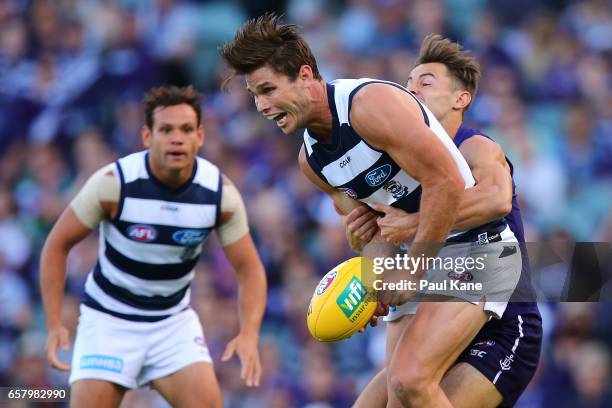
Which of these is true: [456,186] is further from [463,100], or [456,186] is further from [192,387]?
[192,387]

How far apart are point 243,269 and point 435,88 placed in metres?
1.93

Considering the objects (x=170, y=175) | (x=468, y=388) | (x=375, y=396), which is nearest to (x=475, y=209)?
(x=468, y=388)

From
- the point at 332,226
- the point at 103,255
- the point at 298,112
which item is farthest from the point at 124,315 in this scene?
the point at 332,226

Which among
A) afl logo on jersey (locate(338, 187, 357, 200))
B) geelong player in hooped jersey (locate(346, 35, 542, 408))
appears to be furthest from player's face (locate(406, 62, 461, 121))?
afl logo on jersey (locate(338, 187, 357, 200))

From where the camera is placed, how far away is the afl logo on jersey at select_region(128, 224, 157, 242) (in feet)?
22.3

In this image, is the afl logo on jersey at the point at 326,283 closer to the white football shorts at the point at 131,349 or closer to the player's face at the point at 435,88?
the player's face at the point at 435,88

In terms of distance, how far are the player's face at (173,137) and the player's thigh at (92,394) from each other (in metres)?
1.40

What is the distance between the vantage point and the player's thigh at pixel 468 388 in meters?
5.28

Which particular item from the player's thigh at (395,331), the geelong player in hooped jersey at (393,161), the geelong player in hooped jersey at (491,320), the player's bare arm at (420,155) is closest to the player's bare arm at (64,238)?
the geelong player in hooped jersey at (393,161)

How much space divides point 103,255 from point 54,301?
1.43 ft

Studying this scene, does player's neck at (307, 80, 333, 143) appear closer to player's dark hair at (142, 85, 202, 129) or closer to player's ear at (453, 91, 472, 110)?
player's ear at (453, 91, 472, 110)

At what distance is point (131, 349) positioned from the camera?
681cm

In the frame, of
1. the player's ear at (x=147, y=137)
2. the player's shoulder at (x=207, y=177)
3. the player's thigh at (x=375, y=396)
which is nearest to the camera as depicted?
the player's thigh at (x=375, y=396)

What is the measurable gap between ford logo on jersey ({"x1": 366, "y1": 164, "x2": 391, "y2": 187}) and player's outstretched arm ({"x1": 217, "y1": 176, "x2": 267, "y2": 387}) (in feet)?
6.06
